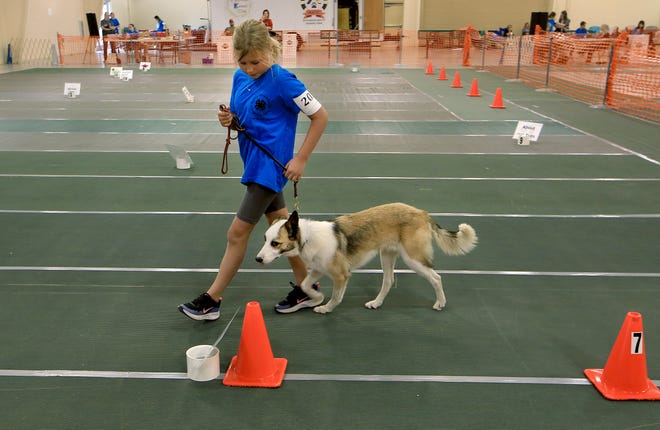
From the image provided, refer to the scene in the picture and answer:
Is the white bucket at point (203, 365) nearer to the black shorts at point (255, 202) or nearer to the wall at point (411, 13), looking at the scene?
the black shorts at point (255, 202)

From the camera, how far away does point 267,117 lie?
357 cm

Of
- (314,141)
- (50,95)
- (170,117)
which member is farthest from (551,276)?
(50,95)

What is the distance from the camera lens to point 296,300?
4.13 m

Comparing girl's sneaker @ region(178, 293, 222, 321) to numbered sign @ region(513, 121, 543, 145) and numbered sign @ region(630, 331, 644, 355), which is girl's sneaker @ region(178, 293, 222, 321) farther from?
numbered sign @ region(513, 121, 543, 145)

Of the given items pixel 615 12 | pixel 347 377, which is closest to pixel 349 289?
pixel 347 377

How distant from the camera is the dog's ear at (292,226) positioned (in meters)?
3.53

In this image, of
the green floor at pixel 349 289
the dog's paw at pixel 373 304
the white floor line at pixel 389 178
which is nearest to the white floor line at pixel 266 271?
the green floor at pixel 349 289

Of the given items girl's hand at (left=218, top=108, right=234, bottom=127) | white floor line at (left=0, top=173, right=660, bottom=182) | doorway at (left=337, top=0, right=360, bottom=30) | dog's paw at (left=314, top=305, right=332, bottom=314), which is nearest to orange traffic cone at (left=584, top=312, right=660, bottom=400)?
dog's paw at (left=314, top=305, right=332, bottom=314)

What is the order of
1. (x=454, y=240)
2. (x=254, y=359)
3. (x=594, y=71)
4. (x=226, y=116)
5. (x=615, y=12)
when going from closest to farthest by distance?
(x=254, y=359) → (x=226, y=116) → (x=454, y=240) → (x=594, y=71) → (x=615, y=12)

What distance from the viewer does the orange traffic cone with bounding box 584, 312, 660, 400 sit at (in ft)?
10.0

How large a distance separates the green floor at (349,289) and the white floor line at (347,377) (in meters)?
0.01

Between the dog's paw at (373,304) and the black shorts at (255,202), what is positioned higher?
the black shorts at (255,202)

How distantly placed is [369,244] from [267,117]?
1132mm

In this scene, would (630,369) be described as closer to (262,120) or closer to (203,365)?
(203,365)
